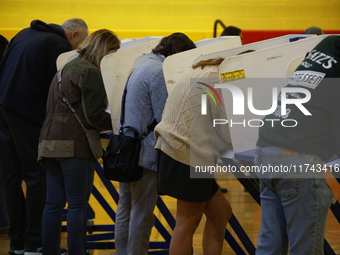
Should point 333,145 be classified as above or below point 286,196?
above

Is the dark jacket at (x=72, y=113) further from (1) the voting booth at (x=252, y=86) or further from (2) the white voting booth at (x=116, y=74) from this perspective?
(1) the voting booth at (x=252, y=86)

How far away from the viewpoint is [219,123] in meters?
2.40

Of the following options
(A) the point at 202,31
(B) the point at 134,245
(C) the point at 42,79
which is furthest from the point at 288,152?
(A) the point at 202,31

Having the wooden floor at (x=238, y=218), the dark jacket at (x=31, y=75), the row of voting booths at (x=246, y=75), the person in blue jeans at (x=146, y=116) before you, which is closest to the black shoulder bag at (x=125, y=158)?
the person in blue jeans at (x=146, y=116)

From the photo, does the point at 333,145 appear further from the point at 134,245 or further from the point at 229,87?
the point at 134,245

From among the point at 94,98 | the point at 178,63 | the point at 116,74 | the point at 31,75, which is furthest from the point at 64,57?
the point at 178,63

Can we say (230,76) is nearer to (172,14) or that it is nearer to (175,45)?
(175,45)

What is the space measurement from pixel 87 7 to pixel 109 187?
356 centimetres

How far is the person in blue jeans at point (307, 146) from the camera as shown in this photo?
1.88 m

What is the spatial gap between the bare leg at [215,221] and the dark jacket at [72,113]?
2.17ft

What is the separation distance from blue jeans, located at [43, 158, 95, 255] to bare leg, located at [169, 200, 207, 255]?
609mm

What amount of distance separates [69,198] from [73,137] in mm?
291

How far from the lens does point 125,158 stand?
8.87 feet

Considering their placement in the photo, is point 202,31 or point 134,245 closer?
point 134,245
